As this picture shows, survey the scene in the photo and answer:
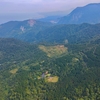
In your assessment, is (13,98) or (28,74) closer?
(13,98)

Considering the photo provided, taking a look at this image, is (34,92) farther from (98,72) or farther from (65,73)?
(98,72)

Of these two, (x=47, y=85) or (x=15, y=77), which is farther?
(x=15, y=77)

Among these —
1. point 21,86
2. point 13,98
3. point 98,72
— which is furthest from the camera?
point 98,72

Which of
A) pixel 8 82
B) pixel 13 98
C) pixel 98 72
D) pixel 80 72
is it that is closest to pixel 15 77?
pixel 8 82

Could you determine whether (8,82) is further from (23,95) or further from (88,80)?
(88,80)

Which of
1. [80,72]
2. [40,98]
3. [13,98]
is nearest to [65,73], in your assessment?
[80,72]

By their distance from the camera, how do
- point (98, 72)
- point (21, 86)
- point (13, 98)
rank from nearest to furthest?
point (13, 98), point (21, 86), point (98, 72)

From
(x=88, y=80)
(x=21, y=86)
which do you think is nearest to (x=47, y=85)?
(x=21, y=86)

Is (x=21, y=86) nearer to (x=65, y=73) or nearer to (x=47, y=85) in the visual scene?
(x=47, y=85)
